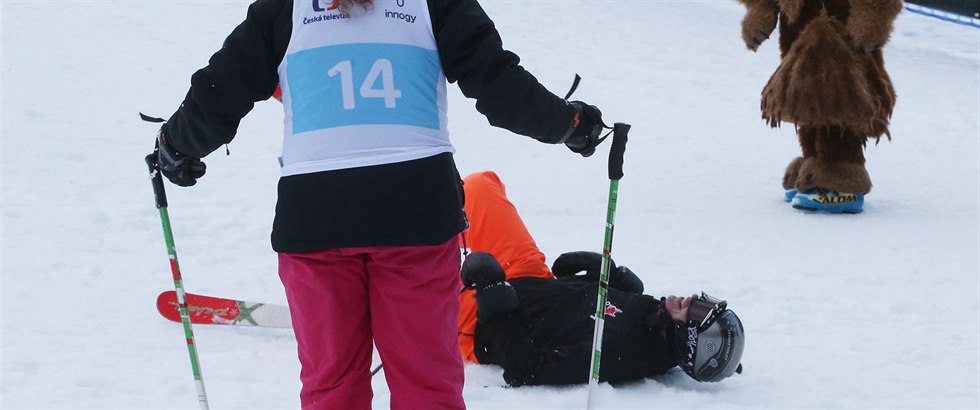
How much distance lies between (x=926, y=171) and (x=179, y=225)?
5.80 m

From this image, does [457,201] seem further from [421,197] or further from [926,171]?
[926,171]

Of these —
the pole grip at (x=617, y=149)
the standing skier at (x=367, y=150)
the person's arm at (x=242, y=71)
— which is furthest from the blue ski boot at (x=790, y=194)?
the person's arm at (x=242, y=71)

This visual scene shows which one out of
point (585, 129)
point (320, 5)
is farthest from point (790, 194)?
point (320, 5)

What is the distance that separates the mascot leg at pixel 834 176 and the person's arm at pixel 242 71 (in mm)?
4933

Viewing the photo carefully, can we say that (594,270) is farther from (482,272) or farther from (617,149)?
(617,149)

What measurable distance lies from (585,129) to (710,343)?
1133 millimetres

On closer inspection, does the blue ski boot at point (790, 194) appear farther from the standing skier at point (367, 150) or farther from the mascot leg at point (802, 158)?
the standing skier at point (367, 150)

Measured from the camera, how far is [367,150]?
2367 millimetres

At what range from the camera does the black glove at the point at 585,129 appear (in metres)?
2.68

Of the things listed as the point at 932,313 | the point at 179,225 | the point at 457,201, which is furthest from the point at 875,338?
the point at 179,225

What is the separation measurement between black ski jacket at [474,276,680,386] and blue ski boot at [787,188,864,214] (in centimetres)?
326

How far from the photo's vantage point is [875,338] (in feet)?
13.6

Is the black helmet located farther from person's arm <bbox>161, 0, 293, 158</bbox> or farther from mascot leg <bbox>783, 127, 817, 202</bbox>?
mascot leg <bbox>783, 127, 817, 202</bbox>

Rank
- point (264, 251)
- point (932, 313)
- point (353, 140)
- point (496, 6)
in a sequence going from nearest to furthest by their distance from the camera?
→ 1. point (353, 140)
2. point (932, 313)
3. point (264, 251)
4. point (496, 6)
